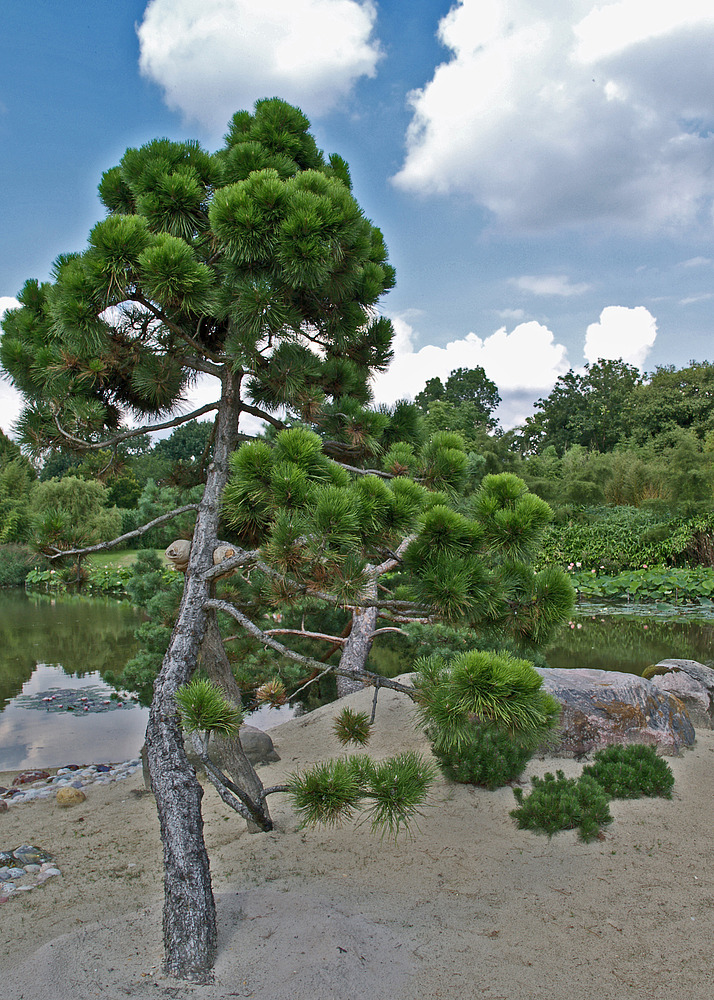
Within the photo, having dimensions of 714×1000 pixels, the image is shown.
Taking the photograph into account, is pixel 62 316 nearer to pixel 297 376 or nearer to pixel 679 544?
pixel 297 376

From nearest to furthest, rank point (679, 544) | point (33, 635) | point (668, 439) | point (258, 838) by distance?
1. point (258, 838)
2. point (33, 635)
3. point (679, 544)
4. point (668, 439)

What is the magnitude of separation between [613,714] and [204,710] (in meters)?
3.35

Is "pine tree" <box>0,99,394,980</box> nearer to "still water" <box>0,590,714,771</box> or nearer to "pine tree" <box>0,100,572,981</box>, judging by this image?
"pine tree" <box>0,100,572,981</box>

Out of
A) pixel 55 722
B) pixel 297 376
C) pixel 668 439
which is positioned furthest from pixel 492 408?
pixel 297 376

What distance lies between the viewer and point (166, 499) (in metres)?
5.61

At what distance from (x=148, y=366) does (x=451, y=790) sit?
3112 mm

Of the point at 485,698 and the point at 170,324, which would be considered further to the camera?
the point at 170,324

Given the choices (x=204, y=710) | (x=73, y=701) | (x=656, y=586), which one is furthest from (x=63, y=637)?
(x=656, y=586)

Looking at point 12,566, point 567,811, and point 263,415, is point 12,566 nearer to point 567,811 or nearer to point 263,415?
point 263,415

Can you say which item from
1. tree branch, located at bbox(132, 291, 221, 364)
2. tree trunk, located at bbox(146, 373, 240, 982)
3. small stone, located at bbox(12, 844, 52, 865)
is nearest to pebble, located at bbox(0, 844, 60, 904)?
small stone, located at bbox(12, 844, 52, 865)

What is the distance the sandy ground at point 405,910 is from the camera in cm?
232

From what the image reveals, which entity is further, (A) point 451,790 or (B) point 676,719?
(B) point 676,719

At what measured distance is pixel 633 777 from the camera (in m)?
3.88

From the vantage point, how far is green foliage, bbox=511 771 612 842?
11.4 ft
